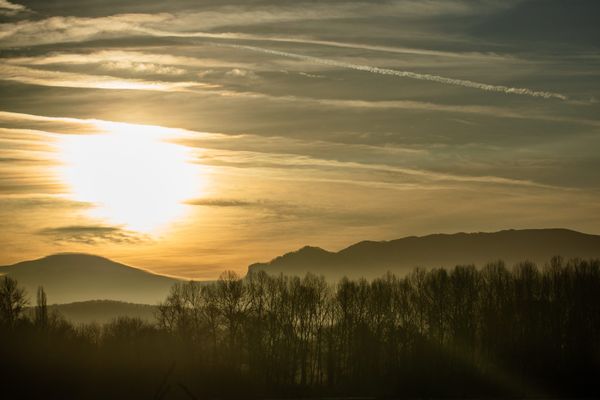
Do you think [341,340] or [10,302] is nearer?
Answer: [10,302]

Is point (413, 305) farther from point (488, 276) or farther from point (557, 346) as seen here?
point (557, 346)

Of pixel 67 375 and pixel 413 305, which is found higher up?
pixel 413 305

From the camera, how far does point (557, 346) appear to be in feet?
441

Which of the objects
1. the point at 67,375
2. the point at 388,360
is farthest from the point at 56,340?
the point at 388,360

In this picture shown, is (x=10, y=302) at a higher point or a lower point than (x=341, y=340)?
higher

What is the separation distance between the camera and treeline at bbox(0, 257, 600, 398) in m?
124

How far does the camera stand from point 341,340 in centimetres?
14962

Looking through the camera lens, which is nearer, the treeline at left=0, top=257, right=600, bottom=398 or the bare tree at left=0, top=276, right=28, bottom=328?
the treeline at left=0, top=257, right=600, bottom=398

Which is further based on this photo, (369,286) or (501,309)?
(369,286)

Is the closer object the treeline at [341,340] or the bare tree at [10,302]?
the treeline at [341,340]

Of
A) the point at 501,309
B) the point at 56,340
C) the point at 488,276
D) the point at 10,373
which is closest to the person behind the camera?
the point at 10,373

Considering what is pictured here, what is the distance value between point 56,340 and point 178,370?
17821mm

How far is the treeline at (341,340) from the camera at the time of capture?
124m

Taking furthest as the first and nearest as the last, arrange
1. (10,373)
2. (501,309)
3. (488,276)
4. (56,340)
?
(488,276) → (501,309) → (56,340) → (10,373)
